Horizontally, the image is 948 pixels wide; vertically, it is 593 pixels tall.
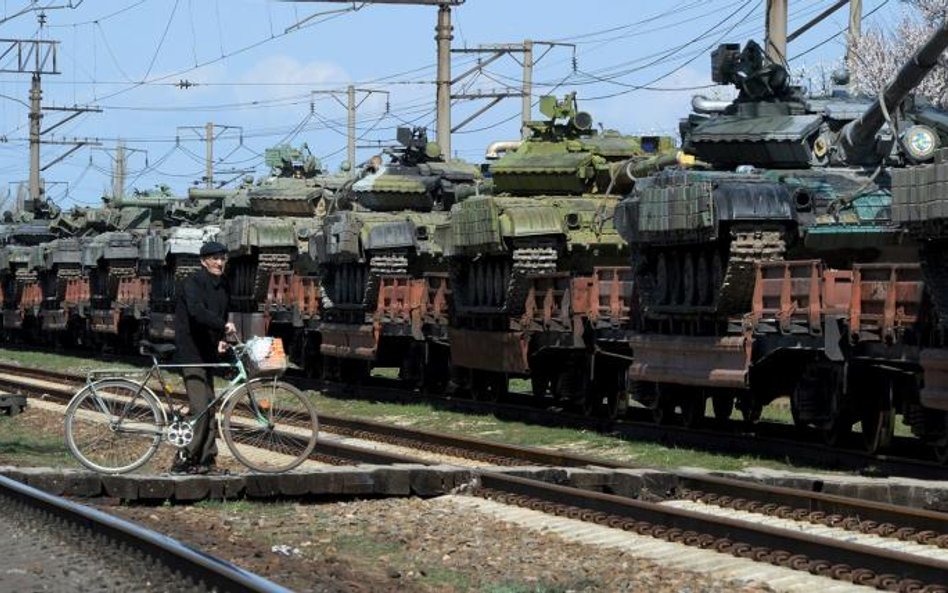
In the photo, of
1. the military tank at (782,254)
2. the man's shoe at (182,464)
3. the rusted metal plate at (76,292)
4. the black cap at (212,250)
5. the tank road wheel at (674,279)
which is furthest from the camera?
the rusted metal plate at (76,292)

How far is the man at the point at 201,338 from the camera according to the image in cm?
1470

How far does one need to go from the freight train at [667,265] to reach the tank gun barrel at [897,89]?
4 centimetres

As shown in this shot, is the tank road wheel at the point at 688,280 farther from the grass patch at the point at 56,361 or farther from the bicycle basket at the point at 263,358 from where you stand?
the grass patch at the point at 56,361

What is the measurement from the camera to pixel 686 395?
864 inches

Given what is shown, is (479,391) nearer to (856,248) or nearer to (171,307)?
(856,248)

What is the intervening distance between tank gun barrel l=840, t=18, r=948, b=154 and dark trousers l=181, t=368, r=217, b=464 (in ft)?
22.0

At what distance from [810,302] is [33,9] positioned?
885 inches

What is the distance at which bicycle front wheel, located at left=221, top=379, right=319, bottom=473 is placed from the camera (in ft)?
→ 48.3

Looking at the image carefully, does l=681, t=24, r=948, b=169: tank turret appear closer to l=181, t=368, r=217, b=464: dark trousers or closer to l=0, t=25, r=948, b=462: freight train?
l=0, t=25, r=948, b=462: freight train

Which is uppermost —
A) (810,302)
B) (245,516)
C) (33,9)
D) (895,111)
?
(33,9)

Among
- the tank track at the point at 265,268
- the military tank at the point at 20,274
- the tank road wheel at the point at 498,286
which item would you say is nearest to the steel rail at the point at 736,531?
the tank road wheel at the point at 498,286

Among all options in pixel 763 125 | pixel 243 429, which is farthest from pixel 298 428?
pixel 763 125

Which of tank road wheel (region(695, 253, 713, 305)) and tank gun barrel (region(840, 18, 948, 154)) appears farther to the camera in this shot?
tank road wheel (region(695, 253, 713, 305))

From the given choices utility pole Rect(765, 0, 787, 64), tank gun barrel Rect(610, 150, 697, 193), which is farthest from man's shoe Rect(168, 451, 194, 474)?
utility pole Rect(765, 0, 787, 64)
